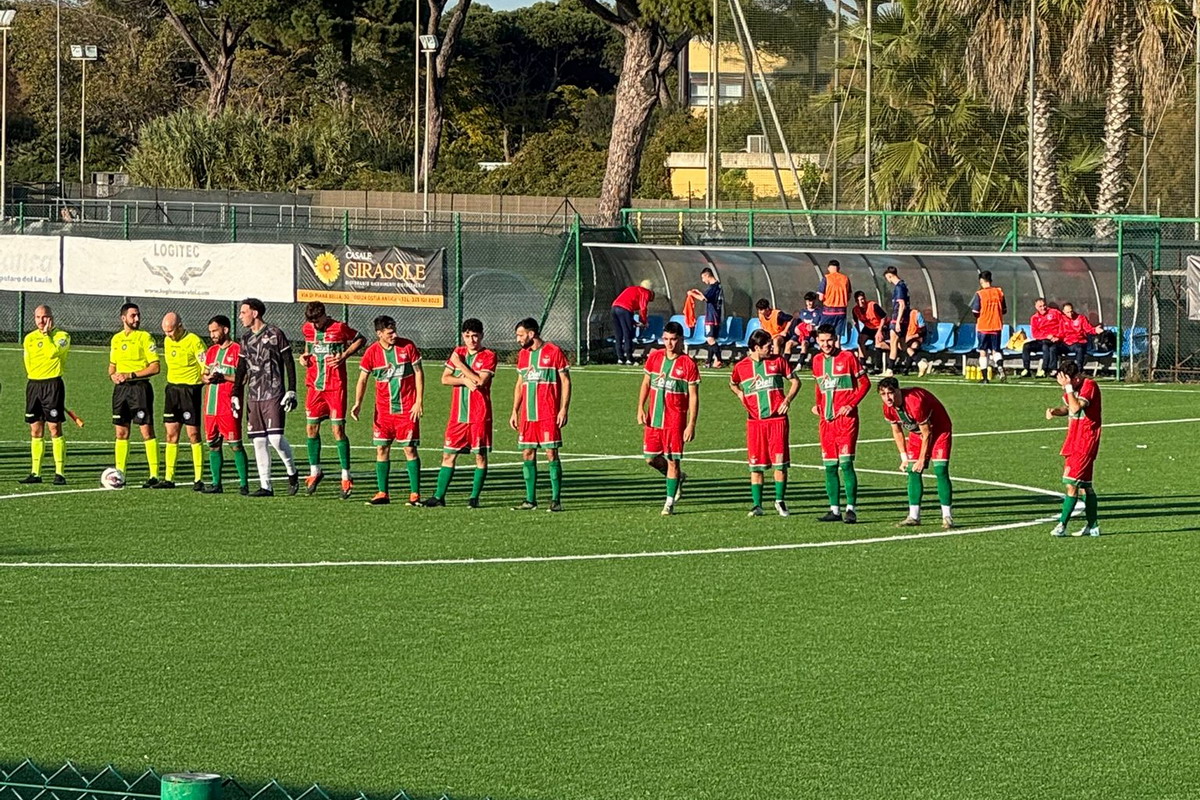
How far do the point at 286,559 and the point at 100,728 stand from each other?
5.71m

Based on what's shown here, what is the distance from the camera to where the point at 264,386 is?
19.8m

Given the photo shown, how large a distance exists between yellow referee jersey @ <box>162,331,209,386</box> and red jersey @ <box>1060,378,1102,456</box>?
8719mm

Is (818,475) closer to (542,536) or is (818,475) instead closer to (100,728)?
(542,536)

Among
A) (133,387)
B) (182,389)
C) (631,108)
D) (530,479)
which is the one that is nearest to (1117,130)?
(631,108)

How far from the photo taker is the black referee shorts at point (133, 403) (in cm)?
2019

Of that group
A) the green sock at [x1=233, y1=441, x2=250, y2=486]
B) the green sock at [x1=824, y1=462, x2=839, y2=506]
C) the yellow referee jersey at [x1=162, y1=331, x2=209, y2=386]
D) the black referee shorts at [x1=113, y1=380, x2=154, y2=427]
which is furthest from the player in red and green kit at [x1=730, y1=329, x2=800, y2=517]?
the black referee shorts at [x1=113, y1=380, x2=154, y2=427]

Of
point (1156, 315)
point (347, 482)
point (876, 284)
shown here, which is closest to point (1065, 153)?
point (876, 284)

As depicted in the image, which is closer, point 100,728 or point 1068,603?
point 100,728

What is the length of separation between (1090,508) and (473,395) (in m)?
5.72

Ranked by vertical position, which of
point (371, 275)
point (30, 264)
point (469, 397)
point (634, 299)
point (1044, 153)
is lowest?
point (469, 397)

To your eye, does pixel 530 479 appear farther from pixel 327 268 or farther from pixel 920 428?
pixel 327 268

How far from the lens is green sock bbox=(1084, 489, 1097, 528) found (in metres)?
16.9

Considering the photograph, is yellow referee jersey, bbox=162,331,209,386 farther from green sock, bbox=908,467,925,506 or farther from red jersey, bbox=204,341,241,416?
green sock, bbox=908,467,925,506

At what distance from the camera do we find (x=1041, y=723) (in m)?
10.3
